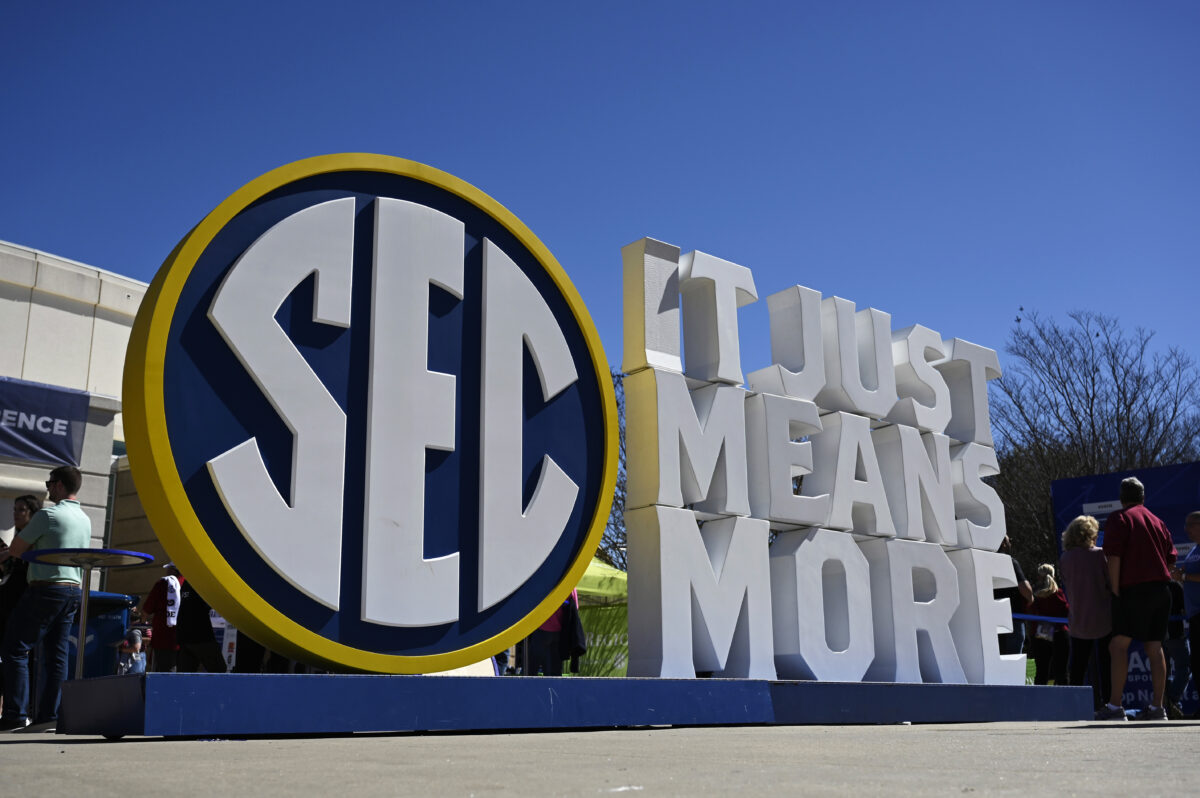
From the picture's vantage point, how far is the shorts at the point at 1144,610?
7.81 metres

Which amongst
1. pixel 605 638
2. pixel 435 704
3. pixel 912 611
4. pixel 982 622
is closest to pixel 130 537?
pixel 605 638

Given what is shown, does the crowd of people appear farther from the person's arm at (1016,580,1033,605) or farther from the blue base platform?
the blue base platform

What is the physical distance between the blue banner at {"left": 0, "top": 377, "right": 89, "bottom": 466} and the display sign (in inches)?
462

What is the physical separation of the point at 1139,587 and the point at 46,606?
292 inches

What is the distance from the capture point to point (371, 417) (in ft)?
22.6

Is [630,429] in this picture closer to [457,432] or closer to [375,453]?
[457,432]

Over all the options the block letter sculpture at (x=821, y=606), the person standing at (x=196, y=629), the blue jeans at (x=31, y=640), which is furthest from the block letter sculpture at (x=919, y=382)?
the blue jeans at (x=31, y=640)

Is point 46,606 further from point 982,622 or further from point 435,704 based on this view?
point 982,622

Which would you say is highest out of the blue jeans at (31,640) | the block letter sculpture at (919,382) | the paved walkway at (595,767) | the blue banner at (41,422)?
the blue banner at (41,422)

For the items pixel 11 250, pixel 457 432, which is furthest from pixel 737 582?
pixel 11 250

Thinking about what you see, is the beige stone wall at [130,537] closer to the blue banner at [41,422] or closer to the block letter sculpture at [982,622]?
the blue banner at [41,422]

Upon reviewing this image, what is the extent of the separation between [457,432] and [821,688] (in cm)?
355

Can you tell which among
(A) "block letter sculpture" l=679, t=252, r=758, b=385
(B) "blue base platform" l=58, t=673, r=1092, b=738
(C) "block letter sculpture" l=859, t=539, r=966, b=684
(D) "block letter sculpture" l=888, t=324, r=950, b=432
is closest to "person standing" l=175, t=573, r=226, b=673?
(B) "blue base platform" l=58, t=673, r=1092, b=738

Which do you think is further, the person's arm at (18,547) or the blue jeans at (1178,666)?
the blue jeans at (1178,666)
